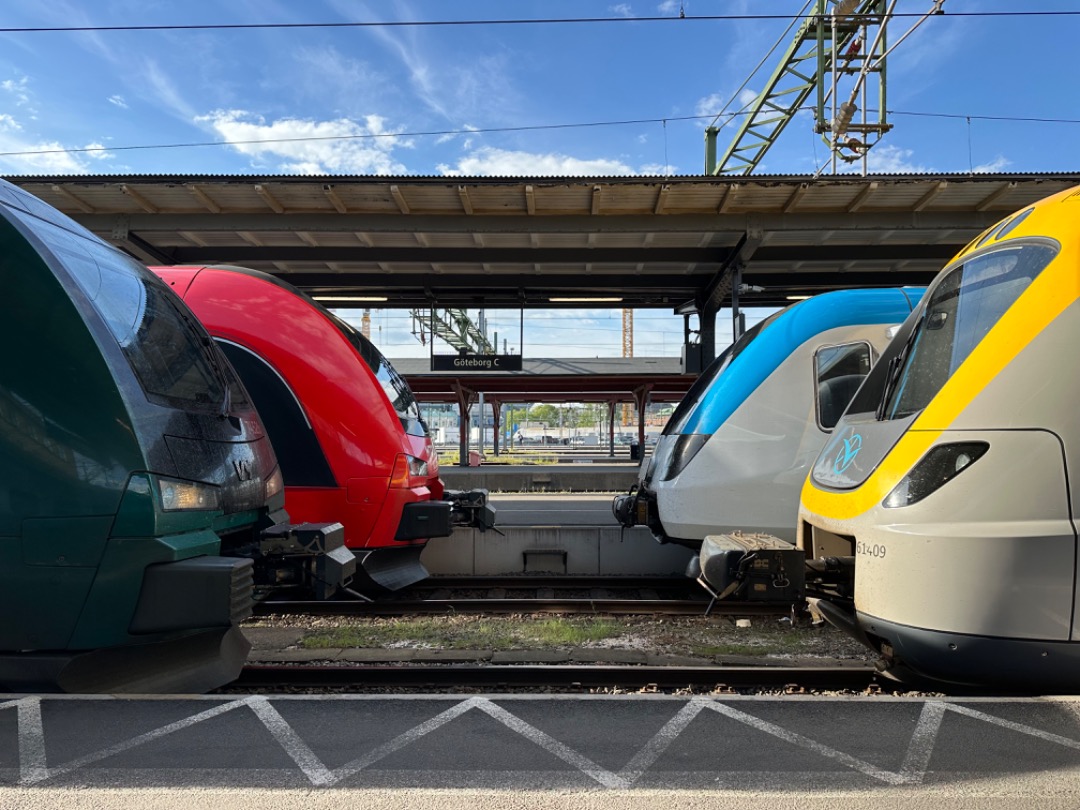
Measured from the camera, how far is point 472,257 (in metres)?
13.2

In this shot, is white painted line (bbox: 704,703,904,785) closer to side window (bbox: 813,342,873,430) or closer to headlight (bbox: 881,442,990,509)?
headlight (bbox: 881,442,990,509)

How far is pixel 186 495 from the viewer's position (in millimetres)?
3461

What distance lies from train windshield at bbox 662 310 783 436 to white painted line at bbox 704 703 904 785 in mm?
3605

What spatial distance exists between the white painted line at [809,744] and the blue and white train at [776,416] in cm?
280

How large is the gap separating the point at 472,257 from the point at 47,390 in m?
10.5

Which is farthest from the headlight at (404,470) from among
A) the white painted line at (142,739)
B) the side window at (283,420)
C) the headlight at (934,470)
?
the headlight at (934,470)

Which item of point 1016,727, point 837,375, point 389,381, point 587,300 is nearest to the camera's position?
point 1016,727

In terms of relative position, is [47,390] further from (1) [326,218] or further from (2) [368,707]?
(1) [326,218]

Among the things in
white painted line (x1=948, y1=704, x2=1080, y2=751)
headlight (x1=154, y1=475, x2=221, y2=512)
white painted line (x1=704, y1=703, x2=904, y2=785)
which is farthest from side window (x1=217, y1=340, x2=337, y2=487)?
white painted line (x1=948, y1=704, x2=1080, y2=751)

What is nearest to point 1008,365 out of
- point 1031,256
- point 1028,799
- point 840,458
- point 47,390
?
point 1031,256

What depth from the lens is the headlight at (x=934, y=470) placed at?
9.72 ft

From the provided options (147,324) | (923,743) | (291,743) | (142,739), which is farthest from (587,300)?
(142,739)

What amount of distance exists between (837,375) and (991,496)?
353 centimetres

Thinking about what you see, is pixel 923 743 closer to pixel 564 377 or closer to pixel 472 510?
pixel 472 510
